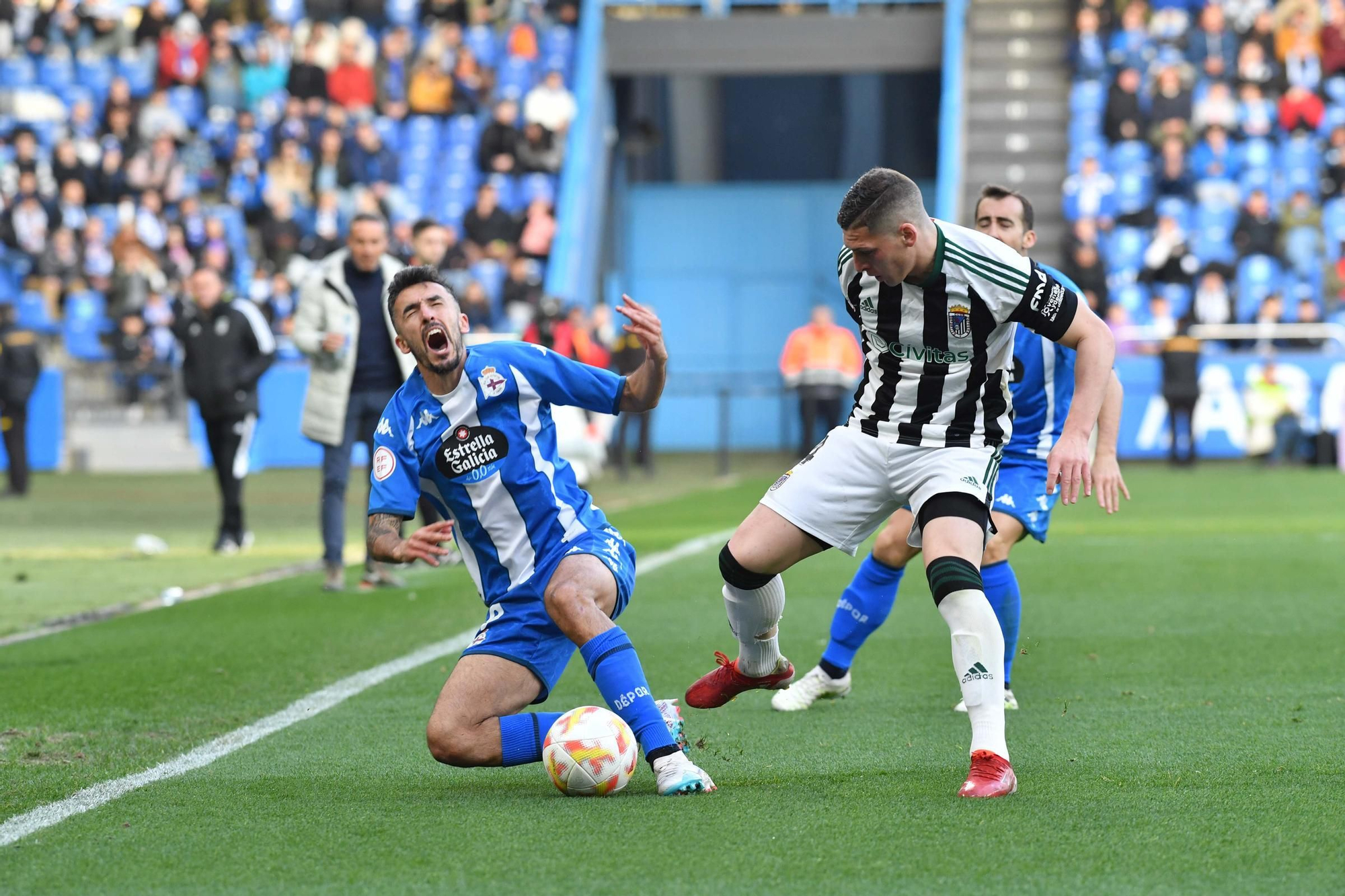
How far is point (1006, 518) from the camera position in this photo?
6.06 metres

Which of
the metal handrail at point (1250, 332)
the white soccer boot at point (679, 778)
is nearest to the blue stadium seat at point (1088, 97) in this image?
the metal handrail at point (1250, 332)

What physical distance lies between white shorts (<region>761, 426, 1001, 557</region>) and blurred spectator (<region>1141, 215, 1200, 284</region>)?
18.7 meters

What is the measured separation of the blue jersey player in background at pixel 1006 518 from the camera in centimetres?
602

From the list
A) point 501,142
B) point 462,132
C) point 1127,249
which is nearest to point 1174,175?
point 1127,249

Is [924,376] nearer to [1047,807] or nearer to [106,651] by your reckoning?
[1047,807]

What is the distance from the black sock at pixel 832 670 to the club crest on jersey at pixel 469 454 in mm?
1720

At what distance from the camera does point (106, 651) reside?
25.1ft

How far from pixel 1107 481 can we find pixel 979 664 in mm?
639

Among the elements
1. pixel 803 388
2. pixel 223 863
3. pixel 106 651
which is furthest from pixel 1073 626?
pixel 803 388

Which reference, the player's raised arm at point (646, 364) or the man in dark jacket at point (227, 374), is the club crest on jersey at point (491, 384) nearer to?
the player's raised arm at point (646, 364)

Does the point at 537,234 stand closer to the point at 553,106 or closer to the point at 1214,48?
the point at 553,106

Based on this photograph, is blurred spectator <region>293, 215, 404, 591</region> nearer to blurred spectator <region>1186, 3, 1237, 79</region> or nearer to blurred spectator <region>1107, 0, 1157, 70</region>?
blurred spectator <region>1107, 0, 1157, 70</region>

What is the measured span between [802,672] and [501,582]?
212 cm

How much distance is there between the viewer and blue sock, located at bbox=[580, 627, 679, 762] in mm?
4574
